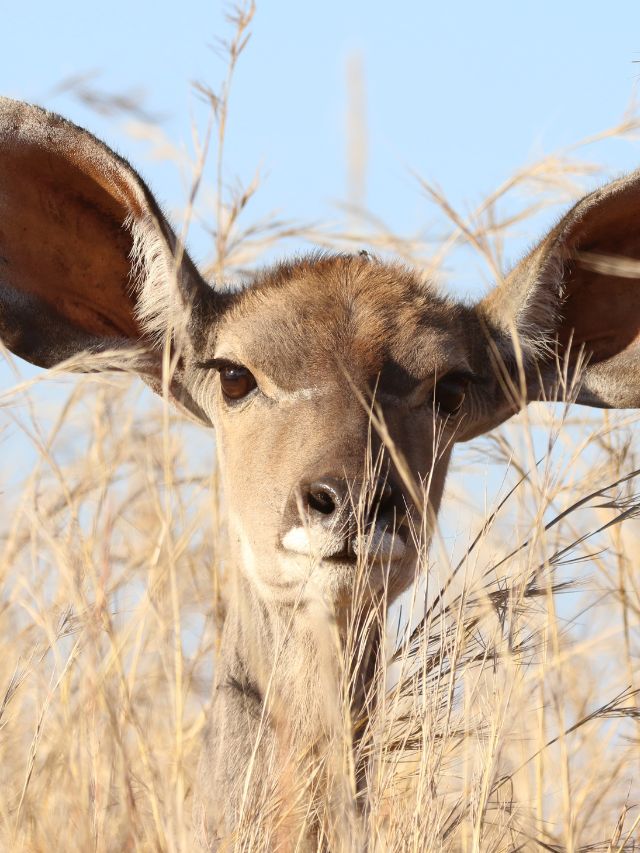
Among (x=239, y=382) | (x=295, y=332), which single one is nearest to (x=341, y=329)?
(x=295, y=332)

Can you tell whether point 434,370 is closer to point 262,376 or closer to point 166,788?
point 262,376

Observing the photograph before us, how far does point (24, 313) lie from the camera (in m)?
4.78

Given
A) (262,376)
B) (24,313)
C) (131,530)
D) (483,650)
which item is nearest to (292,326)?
(262,376)

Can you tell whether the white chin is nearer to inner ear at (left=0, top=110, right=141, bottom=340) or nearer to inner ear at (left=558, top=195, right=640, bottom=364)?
inner ear at (left=558, top=195, right=640, bottom=364)

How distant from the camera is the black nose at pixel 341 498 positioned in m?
3.82

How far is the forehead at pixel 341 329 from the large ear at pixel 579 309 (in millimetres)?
218

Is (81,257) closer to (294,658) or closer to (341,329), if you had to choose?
(341,329)

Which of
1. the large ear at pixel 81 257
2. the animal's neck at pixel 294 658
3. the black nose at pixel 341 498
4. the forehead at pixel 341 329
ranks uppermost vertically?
the large ear at pixel 81 257

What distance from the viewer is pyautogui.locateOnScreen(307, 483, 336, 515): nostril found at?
12.7 feet

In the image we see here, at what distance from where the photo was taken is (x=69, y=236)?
16.1 feet

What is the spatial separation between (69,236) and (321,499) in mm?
1583

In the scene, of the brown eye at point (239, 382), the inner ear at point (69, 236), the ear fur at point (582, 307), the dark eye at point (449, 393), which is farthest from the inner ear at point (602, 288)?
the inner ear at point (69, 236)

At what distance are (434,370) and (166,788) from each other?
1.81 metres

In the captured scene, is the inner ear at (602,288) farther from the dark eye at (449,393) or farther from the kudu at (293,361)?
the dark eye at (449,393)
